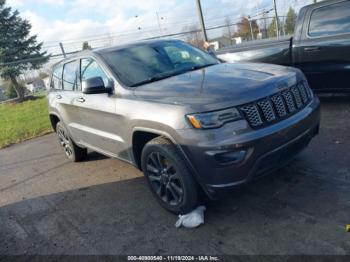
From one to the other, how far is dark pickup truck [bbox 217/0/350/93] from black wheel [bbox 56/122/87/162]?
4.01m

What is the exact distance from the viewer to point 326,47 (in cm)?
564

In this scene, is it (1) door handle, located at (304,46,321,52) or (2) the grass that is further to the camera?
(2) the grass

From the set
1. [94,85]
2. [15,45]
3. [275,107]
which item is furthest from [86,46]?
[275,107]

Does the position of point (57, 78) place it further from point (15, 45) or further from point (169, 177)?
point (15, 45)

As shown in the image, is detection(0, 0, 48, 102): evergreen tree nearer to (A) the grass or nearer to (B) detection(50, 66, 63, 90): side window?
(A) the grass

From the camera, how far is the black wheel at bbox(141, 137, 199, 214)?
10.1 ft

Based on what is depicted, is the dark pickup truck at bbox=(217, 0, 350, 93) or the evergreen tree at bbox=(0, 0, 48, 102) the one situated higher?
the evergreen tree at bbox=(0, 0, 48, 102)

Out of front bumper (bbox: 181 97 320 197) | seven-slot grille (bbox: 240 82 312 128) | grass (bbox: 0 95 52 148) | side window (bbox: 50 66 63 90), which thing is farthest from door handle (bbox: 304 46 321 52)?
grass (bbox: 0 95 52 148)

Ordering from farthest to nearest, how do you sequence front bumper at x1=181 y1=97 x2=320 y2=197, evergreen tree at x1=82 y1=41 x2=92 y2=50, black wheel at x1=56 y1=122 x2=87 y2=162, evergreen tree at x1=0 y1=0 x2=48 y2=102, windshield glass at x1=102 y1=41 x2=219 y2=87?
1. evergreen tree at x1=0 y1=0 x2=48 y2=102
2. evergreen tree at x1=82 y1=41 x2=92 y2=50
3. black wheel at x1=56 y1=122 x2=87 y2=162
4. windshield glass at x1=102 y1=41 x2=219 y2=87
5. front bumper at x1=181 y1=97 x2=320 y2=197

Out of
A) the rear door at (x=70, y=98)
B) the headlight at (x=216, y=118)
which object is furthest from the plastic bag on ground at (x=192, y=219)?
the rear door at (x=70, y=98)

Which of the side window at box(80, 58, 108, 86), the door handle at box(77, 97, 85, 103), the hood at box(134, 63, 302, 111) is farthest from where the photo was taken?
the door handle at box(77, 97, 85, 103)

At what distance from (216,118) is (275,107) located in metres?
0.62

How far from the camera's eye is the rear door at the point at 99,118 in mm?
3838

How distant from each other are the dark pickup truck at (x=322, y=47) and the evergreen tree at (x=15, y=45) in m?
17.6
